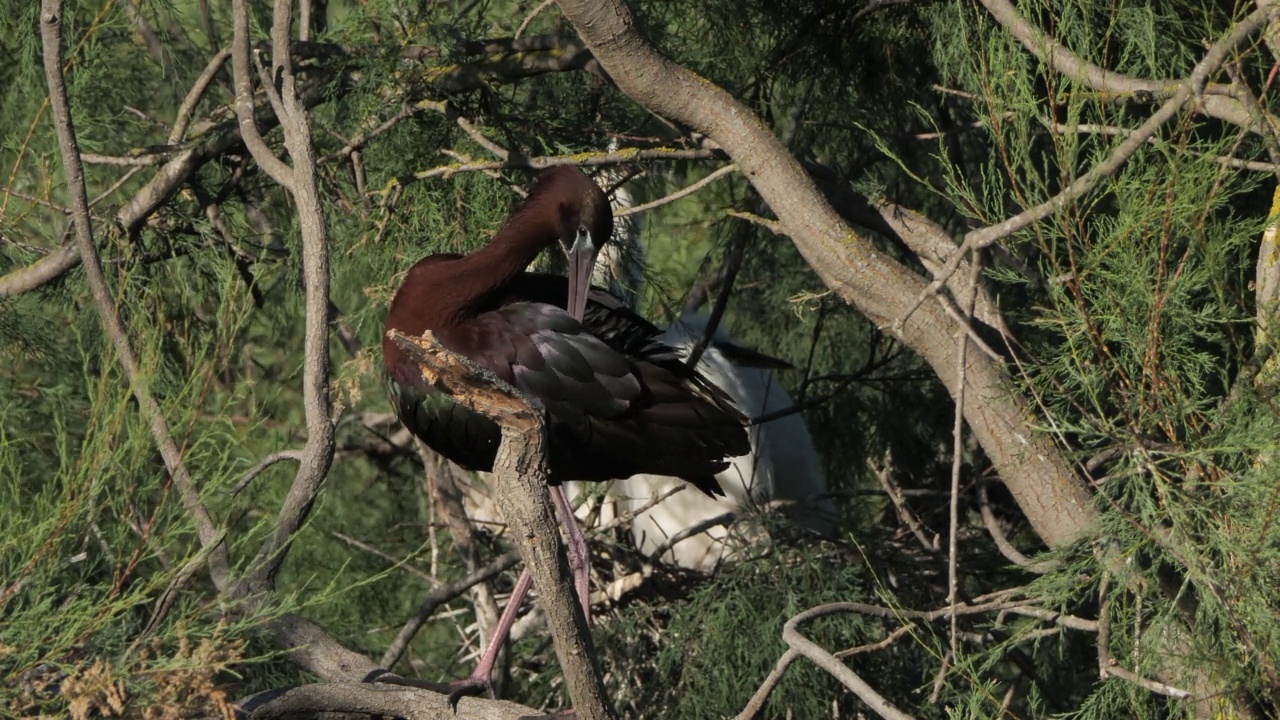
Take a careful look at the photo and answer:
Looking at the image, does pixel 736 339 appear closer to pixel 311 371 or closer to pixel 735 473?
pixel 735 473

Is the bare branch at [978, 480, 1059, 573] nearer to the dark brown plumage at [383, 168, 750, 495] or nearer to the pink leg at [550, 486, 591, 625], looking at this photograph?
the dark brown plumage at [383, 168, 750, 495]

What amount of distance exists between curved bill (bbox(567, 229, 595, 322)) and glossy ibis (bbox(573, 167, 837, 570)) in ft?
3.24

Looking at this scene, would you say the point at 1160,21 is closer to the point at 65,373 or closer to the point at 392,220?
the point at 392,220

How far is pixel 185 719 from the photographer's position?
2662 millimetres

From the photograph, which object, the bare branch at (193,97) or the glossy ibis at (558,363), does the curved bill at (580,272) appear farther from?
the bare branch at (193,97)

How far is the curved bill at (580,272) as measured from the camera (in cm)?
366

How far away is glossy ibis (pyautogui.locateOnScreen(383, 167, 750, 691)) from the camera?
11.8 feet

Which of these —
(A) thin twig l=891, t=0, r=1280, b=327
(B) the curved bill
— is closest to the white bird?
(B) the curved bill

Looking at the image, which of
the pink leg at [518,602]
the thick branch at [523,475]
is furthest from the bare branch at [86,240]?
the pink leg at [518,602]

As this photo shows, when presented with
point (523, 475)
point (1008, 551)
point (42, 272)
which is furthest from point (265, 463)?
point (1008, 551)

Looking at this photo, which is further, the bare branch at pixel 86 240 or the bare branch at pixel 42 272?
the bare branch at pixel 42 272

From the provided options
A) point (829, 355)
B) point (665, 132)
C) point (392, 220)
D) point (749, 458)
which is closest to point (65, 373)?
point (392, 220)

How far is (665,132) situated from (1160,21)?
154 centimetres

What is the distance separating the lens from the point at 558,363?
3590mm
